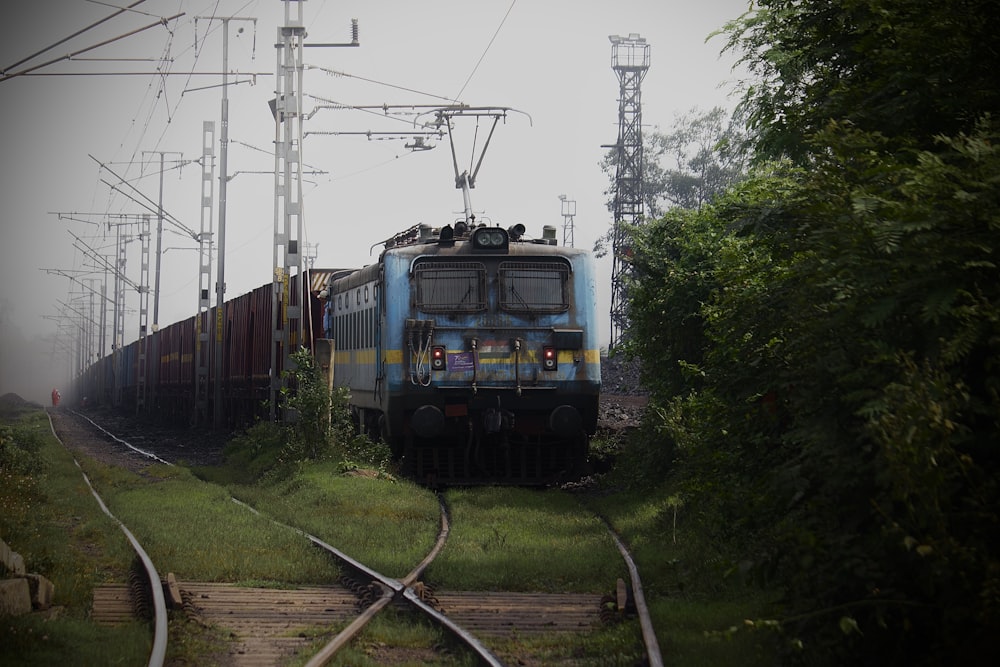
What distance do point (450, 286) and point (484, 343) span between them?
2.98 feet

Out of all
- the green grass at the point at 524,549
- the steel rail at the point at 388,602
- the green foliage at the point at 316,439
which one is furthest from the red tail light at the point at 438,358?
the steel rail at the point at 388,602

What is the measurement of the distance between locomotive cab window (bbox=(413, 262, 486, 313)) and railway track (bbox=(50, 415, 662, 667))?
5983 millimetres

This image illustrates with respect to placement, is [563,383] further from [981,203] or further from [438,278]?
[981,203]

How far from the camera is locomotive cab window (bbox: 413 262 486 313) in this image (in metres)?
15.1

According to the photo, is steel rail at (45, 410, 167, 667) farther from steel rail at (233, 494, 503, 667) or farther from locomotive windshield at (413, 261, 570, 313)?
locomotive windshield at (413, 261, 570, 313)

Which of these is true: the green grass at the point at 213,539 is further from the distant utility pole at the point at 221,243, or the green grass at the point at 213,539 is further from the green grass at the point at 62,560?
the distant utility pole at the point at 221,243

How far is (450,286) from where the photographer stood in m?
15.1

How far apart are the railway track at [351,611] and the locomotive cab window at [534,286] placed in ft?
20.3

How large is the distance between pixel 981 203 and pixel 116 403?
6287 centimetres

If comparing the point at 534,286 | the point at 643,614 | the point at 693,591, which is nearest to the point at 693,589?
the point at 693,591

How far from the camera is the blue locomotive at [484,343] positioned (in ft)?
48.9

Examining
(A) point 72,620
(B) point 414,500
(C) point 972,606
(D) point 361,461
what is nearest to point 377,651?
(A) point 72,620

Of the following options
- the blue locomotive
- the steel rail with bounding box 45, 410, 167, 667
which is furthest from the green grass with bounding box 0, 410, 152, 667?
the blue locomotive

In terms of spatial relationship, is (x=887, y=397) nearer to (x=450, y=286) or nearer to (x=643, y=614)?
(x=643, y=614)
